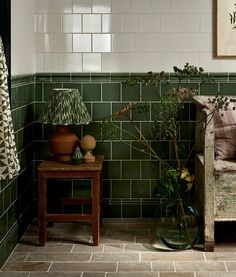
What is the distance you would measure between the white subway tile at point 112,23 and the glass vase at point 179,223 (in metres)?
1.47

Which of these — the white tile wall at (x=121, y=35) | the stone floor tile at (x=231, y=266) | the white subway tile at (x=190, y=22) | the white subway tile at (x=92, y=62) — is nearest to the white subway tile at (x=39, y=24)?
the white tile wall at (x=121, y=35)

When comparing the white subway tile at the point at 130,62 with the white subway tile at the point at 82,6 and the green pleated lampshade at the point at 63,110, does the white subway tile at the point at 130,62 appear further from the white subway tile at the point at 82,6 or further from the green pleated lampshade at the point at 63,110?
the green pleated lampshade at the point at 63,110

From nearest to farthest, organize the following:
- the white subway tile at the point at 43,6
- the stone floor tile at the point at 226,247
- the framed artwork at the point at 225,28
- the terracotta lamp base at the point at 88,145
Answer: the stone floor tile at the point at 226,247, the terracotta lamp base at the point at 88,145, the framed artwork at the point at 225,28, the white subway tile at the point at 43,6

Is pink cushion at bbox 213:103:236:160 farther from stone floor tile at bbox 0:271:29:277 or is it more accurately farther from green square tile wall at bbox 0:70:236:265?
stone floor tile at bbox 0:271:29:277

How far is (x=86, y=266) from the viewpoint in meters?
4.04

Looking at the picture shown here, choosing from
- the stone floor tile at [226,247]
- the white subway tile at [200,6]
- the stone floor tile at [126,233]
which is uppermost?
the white subway tile at [200,6]

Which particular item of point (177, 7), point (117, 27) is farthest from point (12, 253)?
point (177, 7)

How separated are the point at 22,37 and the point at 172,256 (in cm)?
190

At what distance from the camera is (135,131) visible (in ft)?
16.8

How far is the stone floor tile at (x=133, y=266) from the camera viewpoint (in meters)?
3.98

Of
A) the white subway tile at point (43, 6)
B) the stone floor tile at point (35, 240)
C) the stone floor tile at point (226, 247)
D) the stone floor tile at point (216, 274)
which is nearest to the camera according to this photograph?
the stone floor tile at point (216, 274)

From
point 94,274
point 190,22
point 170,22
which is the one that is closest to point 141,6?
point 170,22

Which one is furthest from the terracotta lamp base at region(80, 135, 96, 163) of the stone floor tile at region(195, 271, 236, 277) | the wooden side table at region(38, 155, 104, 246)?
the stone floor tile at region(195, 271, 236, 277)

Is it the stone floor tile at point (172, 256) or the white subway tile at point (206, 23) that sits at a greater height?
the white subway tile at point (206, 23)
